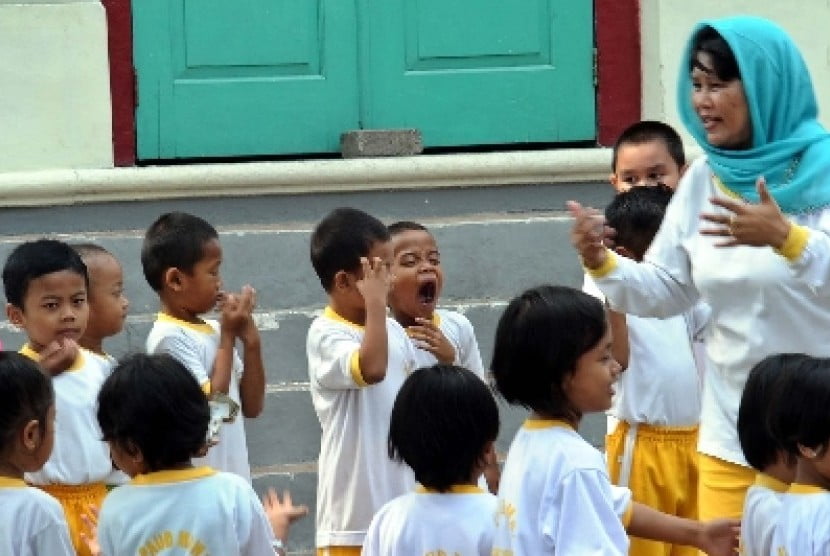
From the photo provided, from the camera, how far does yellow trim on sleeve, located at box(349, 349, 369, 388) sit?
5.67 metres

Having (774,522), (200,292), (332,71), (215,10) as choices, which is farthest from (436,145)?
(774,522)

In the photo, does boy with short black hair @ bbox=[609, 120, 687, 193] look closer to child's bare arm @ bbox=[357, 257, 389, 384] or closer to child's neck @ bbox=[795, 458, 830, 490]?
child's bare arm @ bbox=[357, 257, 389, 384]

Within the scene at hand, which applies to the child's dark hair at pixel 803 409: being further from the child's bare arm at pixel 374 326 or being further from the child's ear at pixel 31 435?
the child's ear at pixel 31 435

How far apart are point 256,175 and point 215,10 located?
68 cm

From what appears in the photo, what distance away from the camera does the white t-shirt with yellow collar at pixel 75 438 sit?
18.5ft

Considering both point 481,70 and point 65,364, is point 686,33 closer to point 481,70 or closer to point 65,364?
point 481,70

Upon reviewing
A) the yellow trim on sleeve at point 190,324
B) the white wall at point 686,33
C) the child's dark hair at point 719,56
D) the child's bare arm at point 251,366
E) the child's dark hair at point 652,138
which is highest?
the white wall at point 686,33

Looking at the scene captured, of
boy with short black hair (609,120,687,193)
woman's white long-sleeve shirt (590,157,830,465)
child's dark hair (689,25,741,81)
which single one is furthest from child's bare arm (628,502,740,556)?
boy with short black hair (609,120,687,193)

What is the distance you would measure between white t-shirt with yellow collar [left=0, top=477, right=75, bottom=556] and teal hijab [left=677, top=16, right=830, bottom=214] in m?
1.85

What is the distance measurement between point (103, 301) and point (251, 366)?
48cm

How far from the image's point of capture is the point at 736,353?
5008 mm

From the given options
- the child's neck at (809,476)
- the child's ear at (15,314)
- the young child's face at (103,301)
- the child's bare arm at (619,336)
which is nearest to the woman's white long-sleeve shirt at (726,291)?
the child's neck at (809,476)

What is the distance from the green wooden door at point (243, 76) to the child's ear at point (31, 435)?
310cm

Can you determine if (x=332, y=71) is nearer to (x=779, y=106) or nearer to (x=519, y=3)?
(x=519, y=3)
